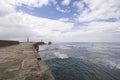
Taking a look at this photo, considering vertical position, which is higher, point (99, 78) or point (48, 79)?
point (48, 79)

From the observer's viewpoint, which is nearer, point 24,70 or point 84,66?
point 24,70

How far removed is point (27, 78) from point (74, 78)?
688 centimetres

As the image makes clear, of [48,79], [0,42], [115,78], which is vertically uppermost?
[0,42]

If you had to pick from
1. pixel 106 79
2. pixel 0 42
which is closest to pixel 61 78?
pixel 106 79

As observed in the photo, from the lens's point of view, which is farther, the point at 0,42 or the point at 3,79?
the point at 0,42

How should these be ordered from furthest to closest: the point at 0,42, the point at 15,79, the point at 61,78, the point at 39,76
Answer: the point at 0,42
the point at 61,78
the point at 39,76
the point at 15,79

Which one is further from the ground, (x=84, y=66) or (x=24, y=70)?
Answer: (x=24, y=70)

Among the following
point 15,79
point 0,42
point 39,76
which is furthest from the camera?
point 0,42

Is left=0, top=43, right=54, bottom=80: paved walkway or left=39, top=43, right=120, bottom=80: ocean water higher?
left=0, top=43, right=54, bottom=80: paved walkway

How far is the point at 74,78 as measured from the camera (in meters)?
8.85

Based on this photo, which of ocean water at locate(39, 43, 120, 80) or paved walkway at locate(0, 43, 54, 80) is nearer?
paved walkway at locate(0, 43, 54, 80)

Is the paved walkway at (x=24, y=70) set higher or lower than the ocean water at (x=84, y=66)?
higher

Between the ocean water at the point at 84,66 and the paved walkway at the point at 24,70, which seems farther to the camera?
the ocean water at the point at 84,66

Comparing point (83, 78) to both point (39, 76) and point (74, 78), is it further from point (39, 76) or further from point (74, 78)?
point (39, 76)
